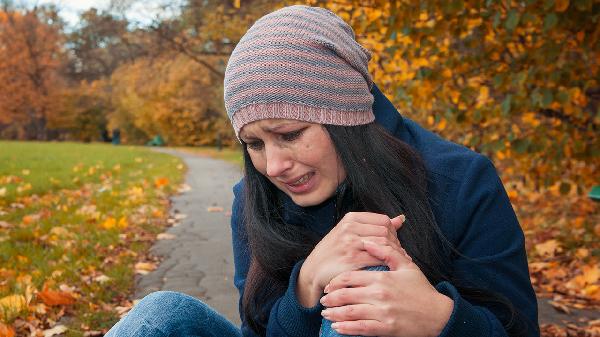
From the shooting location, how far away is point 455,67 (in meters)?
4.07

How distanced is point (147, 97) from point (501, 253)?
31521mm

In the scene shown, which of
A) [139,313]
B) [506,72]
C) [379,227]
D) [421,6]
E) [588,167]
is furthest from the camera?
[588,167]

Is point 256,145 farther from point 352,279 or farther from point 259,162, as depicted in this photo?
point 352,279

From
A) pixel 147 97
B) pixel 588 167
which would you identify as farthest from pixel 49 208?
pixel 147 97

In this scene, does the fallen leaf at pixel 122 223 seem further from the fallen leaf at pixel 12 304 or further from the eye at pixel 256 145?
the eye at pixel 256 145

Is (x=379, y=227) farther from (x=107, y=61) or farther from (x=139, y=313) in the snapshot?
(x=107, y=61)

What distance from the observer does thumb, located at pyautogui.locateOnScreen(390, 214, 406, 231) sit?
1.55m

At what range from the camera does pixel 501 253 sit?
1558mm

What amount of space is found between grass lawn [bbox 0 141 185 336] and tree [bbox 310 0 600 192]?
7.39 ft

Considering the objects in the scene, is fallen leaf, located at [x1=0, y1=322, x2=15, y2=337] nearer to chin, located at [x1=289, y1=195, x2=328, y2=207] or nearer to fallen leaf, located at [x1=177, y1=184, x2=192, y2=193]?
chin, located at [x1=289, y1=195, x2=328, y2=207]

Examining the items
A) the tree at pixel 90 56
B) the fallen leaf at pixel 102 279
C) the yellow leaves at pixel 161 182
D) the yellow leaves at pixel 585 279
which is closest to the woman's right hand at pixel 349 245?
the fallen leaf at pixel 102 279

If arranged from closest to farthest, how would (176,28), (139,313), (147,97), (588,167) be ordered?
1. (139,313)
2. (588,167)
3. (176,28)
4. (147,97)

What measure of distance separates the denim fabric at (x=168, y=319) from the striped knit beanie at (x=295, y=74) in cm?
52

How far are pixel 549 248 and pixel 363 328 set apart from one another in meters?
3.88
